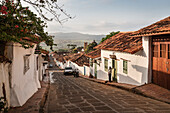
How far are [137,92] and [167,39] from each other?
2972 mm

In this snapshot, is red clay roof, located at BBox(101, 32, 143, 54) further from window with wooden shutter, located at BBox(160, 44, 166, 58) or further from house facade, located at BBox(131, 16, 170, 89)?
window with wooden shutter, located at BBox(160, 44, 166, 58)

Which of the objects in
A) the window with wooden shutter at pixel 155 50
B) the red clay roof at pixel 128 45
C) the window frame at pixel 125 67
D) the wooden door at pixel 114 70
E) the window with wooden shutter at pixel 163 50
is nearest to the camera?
the window with wooden shutter at pixel 163 50

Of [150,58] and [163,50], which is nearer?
[163,50]

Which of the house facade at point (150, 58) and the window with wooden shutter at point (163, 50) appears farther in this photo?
the window with wooden shutter at point (163, 50)

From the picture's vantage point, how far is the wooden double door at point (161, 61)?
8047 mm

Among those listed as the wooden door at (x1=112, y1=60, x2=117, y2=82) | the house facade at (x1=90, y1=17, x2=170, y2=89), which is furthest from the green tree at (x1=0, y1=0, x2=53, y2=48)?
the wooden door at (x1=112, y1=60, x2=117, y2=82)

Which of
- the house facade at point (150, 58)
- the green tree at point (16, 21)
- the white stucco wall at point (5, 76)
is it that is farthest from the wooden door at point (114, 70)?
the green tree at point (16, 21)

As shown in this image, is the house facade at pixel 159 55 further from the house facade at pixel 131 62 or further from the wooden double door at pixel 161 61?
the house facade at pixel 131 62

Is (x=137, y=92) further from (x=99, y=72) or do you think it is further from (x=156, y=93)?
(x=99, y=72)

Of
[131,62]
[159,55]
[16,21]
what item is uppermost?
[16,21]

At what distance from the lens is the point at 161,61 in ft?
27.9

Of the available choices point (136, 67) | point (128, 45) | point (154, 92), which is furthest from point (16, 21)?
point (128, 45)

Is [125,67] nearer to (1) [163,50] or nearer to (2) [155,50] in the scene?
(2) [155,50]

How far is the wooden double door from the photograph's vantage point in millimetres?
8047
